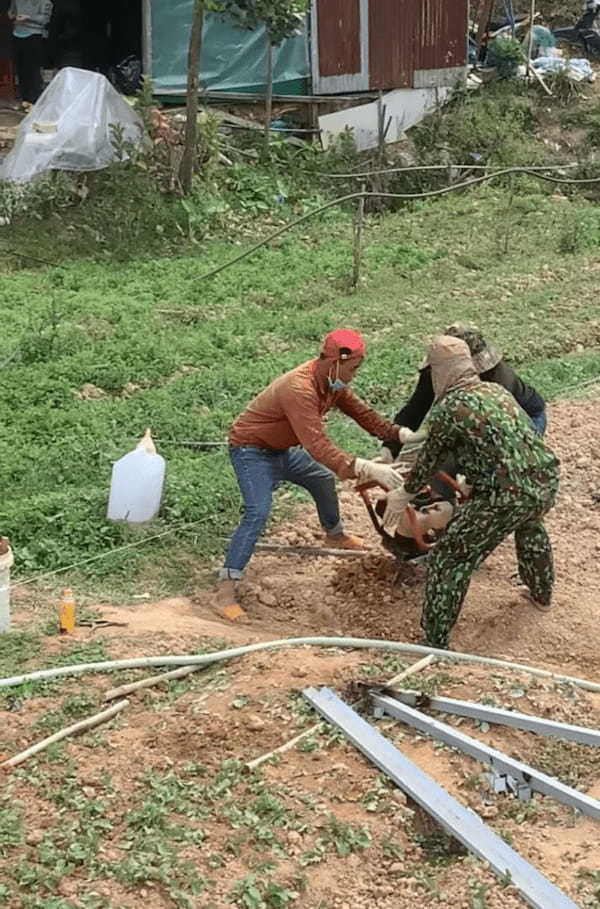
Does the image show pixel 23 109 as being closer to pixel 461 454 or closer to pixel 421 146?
pixel 421 146

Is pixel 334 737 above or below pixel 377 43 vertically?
below

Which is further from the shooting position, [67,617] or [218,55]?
[218,55]

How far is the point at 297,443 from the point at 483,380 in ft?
3.73

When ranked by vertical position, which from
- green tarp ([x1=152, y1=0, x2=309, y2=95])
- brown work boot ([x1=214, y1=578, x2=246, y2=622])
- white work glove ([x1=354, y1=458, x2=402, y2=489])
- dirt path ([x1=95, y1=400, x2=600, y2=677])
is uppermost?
green tarp ([x1=152, y1=0, x2=309, y2=95])

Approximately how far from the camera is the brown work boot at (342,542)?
302 inches

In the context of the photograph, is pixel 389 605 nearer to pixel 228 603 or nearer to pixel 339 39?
pixel 228 603

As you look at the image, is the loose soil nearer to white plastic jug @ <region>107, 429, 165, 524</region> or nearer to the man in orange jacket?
the man in orange jacket

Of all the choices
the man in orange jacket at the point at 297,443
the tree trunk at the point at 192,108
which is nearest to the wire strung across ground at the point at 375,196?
the tree trunk at the point at 192,108

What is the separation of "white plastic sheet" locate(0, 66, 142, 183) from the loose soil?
874cm

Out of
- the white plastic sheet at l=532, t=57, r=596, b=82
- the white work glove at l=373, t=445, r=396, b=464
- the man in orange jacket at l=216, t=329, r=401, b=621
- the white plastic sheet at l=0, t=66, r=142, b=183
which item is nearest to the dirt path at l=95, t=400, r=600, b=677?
the man in orange jacket at l=216, t=329, r=401, b=621

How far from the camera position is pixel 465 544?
6305 mm

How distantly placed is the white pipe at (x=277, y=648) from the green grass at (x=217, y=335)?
1361mm

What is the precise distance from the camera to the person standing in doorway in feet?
55.9

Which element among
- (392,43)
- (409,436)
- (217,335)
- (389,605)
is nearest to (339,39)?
(392,43)
